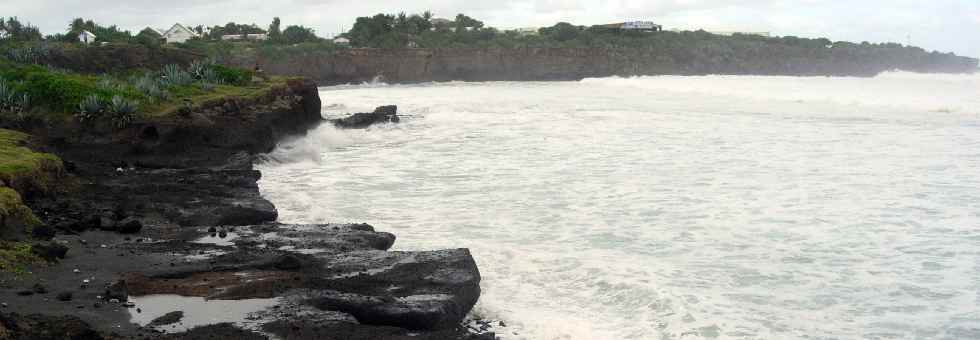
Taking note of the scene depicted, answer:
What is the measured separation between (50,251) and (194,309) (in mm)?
2064

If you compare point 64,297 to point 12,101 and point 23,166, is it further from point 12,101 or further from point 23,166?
point 12,101

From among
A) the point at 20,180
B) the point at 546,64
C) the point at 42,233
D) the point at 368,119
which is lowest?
the point at 368,119

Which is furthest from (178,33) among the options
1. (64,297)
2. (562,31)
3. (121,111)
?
(64,297)

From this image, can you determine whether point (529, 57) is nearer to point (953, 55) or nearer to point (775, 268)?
point (953, 55)

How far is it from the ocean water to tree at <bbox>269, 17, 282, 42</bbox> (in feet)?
197

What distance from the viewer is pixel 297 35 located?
289 feet

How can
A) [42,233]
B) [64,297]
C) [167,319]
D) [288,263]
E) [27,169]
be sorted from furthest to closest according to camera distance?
[27,169]
[42,233]
[288,263]
[64,297]
[167,319]

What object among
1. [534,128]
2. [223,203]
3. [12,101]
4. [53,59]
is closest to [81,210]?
[223,203]

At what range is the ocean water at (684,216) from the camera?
8.16m

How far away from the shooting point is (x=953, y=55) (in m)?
116

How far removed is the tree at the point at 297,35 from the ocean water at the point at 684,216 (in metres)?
61.6

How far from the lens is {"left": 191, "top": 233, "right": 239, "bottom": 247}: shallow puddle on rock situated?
9819 mm

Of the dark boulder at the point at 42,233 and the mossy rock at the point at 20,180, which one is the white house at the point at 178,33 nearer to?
the mossy rock at the point at 20,180

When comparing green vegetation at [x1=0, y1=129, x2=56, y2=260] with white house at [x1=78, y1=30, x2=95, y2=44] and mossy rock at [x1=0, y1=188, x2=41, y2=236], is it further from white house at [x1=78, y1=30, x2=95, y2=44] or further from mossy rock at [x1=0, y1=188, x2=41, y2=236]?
white house at [x1=78, y1=30, x2=95, y2=44]
